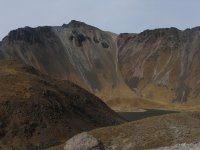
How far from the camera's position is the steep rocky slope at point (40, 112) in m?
63.4

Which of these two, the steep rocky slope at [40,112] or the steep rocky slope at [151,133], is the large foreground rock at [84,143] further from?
the steep rocky slope at [40,112]

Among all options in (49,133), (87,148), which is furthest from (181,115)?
(49,133)

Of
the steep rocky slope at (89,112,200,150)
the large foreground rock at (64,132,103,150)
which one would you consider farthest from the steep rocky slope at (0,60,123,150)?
the large foreground rock at (64,132,103,150)

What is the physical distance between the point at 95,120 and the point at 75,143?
137 feet

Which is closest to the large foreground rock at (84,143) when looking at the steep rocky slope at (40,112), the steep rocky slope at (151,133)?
the steep rocky slope at (151,133)

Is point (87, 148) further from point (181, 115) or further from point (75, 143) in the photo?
point (181, 115)

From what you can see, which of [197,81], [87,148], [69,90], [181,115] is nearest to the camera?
[87,148]

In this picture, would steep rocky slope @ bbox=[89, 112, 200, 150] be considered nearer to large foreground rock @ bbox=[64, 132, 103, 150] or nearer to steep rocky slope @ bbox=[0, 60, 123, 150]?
large foreground rock @ bbox=[64, 132, 103, 150]

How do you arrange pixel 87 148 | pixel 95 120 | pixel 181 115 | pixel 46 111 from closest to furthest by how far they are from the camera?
pixel 87 148
pixel 181 115
pixel 46 111
pixel 95 120

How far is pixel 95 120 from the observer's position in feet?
239

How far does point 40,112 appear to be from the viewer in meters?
67.9

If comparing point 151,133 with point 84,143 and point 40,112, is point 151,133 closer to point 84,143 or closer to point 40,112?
point 84,143

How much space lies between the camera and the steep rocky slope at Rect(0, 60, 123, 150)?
208 feet

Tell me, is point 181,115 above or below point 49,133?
above
